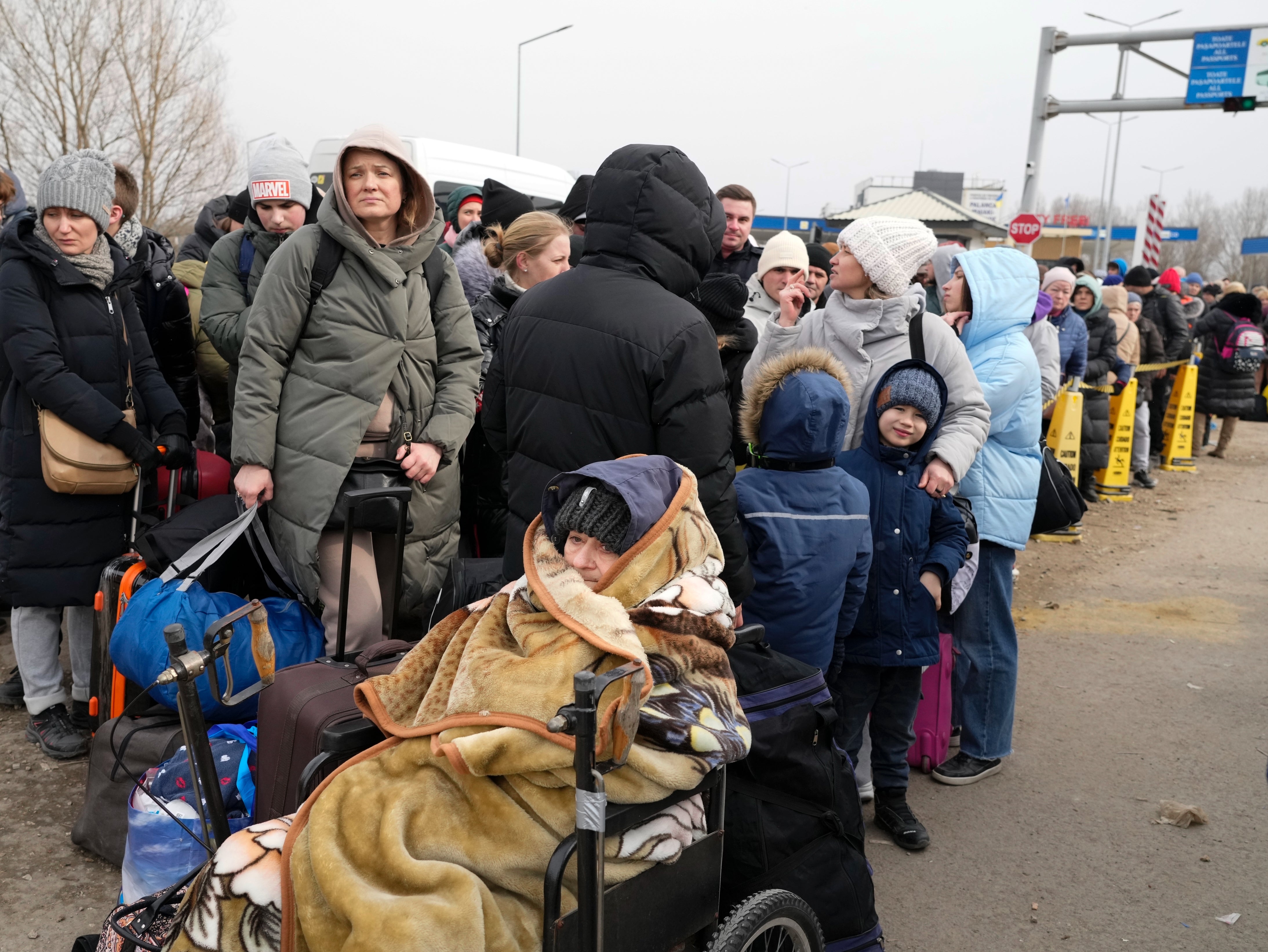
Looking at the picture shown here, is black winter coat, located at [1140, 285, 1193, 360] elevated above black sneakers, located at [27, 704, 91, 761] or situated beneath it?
elevated above

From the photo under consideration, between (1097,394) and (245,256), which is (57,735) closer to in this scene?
(245,256)

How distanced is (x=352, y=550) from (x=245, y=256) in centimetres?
180

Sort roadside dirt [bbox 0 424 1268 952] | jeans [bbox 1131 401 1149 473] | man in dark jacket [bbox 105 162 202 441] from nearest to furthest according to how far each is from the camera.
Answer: roadside dirt [bbox 0 424 1268 952] < man in dark jacket [bbox 105 162 202 441] < jeans [bbox 1131 401 1149 473]

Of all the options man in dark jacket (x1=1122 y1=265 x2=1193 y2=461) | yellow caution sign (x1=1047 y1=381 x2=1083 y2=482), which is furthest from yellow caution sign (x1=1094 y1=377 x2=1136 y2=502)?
yellow caution sign (x1=1047 y1=381 x2=1083 y2=482)

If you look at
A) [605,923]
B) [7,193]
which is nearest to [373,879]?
[605,923]

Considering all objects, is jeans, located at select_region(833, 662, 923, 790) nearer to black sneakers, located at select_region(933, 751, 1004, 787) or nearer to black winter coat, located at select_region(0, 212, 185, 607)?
black sneakers, located at select_region(933, 751, 1004, 787)

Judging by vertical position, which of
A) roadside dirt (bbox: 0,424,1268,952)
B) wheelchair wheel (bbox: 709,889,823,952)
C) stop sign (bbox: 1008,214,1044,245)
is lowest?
roadside dirt (bbox: 0,424,1268,952)

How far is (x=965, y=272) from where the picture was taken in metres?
4.00

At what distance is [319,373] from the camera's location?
11.1ft

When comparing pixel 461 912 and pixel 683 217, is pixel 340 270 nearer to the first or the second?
pixel 683 217

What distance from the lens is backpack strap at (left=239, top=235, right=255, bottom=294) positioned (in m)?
4.24

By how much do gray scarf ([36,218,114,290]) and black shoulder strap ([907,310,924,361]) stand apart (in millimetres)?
3051

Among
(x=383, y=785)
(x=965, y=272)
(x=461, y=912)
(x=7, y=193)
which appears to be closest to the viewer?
(x=461, y=912)

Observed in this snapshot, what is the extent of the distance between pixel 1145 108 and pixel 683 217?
17.8 m
